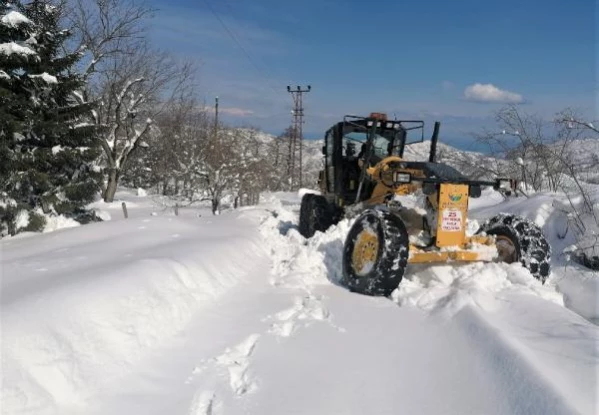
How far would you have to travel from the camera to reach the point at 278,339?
14.3 feet

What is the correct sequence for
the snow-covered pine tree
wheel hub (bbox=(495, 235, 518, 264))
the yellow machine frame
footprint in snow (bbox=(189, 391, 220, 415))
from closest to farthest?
footprint in snow (bbox=(189, 391, 220, 415))
the yellow machine frame
wheel hub (bbox=(495, 235, 518, 264))
the snow-covered pine tree

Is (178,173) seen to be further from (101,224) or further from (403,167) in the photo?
(403,167)

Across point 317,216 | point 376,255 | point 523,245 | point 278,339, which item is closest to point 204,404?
point 278,339

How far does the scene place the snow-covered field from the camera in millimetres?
3148

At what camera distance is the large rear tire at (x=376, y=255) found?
18.3ft

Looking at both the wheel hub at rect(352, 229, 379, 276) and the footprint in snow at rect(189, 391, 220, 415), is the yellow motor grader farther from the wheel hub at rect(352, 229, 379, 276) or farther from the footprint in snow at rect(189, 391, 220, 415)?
the footprint in snow at rect(189, 391, 220, 415)

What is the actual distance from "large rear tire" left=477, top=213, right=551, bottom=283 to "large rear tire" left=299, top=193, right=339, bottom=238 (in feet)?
11.3

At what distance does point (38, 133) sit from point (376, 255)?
31.6ft

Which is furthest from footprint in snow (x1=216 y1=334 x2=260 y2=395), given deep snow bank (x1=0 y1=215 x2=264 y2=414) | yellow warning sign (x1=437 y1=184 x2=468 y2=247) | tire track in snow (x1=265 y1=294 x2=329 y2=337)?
yellow warning sign (x1=437 y1=184 x2=468 y2=247)

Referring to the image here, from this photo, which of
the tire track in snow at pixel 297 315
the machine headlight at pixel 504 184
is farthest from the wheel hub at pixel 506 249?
the tire track in snow at pixel 297 315

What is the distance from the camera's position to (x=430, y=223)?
249 inches

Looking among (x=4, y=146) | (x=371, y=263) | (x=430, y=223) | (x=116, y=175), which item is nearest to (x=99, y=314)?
(x=371, y=263)

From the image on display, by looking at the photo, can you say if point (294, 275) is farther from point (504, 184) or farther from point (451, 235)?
point (504, 184)

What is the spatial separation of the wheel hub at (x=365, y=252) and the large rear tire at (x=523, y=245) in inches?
68.6
